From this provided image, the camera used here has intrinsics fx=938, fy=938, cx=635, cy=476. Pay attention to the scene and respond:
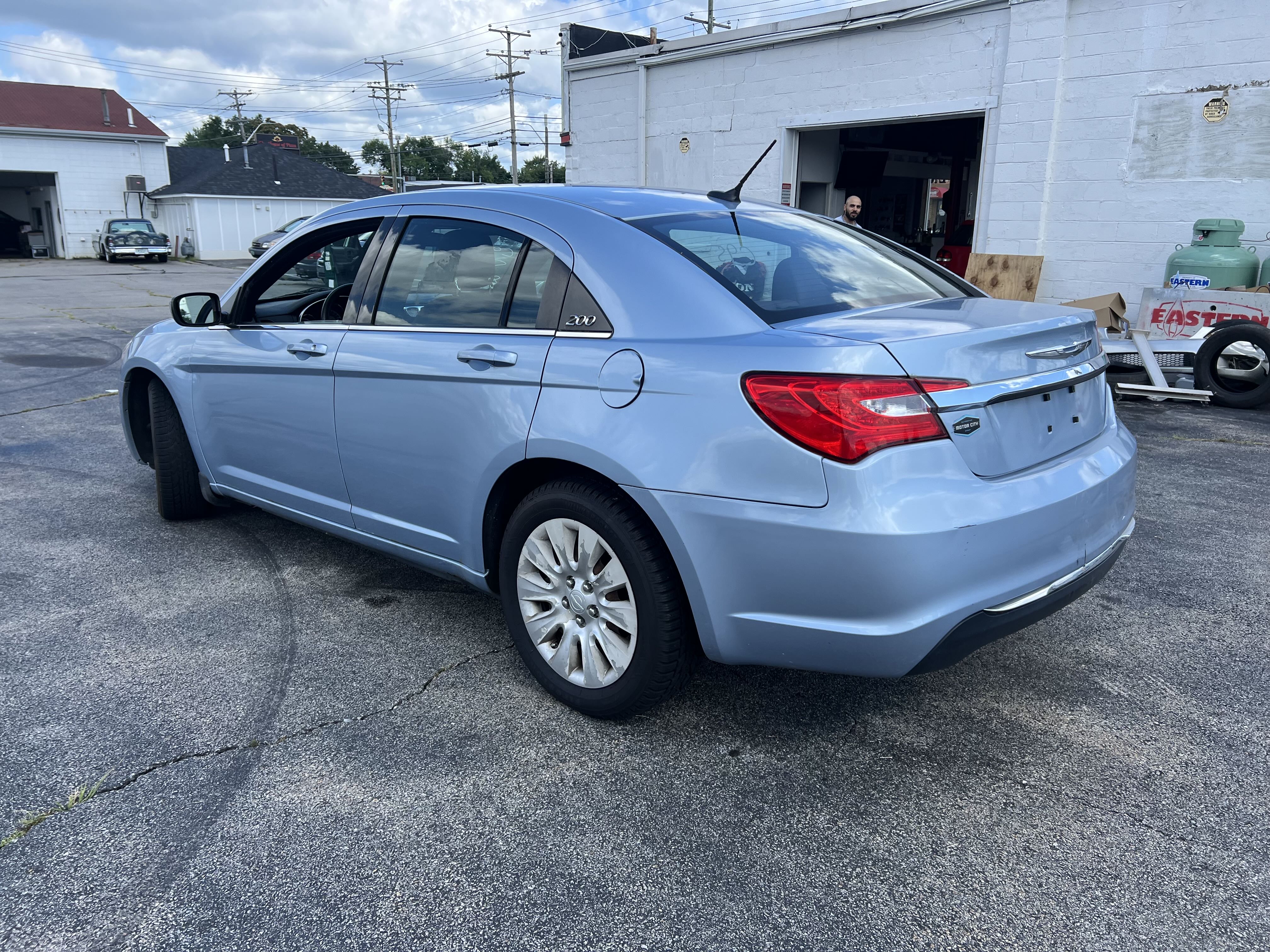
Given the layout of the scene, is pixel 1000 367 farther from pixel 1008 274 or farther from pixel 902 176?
pixel 902 176

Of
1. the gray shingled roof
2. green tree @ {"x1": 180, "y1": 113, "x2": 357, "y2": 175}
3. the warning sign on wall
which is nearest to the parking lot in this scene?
the warning sign on wall

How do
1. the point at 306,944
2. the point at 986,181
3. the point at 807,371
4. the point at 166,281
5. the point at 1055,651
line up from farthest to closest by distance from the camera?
the point at 166,281 < the point at 986,181 < the point at 1055,651 < the point at 807,371 < the point at 306,944

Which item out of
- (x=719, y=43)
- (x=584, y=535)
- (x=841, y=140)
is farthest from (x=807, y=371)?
(x=841, y=140)

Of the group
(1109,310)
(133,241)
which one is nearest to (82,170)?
(133,241)

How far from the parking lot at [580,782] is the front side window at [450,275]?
4.09ft

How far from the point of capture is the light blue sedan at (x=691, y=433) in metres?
2.38

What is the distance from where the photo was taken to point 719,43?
13648 millimetres

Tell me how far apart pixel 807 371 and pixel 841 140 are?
45.6 ft

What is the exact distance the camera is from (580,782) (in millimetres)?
2699

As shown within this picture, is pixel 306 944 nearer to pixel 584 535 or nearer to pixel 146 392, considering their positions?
pixel 584 535

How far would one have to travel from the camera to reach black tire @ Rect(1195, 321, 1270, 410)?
26.6 feet

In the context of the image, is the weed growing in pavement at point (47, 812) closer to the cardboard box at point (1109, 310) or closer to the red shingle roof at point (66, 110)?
the cardboard box at point (1109, 310)

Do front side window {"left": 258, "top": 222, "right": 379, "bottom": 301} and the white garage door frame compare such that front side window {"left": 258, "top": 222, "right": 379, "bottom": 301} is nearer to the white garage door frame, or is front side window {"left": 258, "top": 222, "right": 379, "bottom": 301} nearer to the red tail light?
the red tail light

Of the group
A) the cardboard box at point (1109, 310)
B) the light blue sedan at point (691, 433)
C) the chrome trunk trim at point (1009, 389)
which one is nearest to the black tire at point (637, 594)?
the light blue sedan at point (691, 433)
